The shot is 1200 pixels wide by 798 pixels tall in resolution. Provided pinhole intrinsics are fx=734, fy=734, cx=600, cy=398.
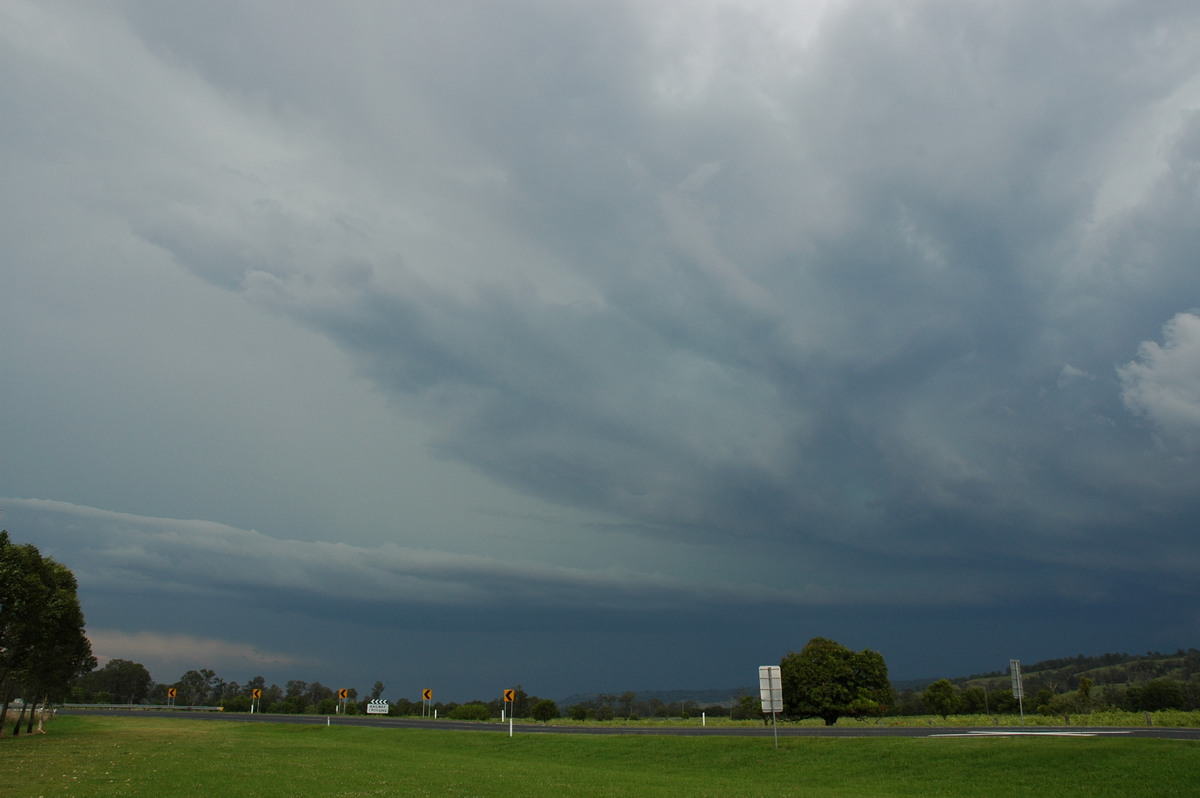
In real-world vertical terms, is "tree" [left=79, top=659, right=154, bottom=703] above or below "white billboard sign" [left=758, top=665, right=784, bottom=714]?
below

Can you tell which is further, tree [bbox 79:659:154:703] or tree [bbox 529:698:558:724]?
tree [bbox 79:659:154:703]

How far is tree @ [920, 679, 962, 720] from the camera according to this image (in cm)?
9688

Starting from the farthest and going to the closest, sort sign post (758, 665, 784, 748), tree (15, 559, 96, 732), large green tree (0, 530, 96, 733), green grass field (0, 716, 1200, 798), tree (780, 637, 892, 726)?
tree (780, 637, 892, 726)
tree (15, 559, 96, 732)
large green tree (0, 530, 96, 733)
sign post (758, 665, 784, 748)
green grass field (0, 716, 1200, 798)

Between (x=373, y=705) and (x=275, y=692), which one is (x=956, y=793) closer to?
(x=373, y=705)

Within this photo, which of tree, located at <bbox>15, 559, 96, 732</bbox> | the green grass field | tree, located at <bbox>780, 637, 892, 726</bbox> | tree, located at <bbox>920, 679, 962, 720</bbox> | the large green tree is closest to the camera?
the green grass field

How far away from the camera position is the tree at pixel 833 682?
207ft

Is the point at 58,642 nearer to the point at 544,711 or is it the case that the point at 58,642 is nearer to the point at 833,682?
the point at 544,711

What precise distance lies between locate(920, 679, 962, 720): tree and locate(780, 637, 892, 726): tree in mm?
38309

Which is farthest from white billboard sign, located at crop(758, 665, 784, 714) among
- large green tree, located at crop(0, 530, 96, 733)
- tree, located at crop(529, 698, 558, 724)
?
tree, located at crop(529, 698, 558, 724)

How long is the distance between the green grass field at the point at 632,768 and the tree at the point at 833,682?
61.2 ft

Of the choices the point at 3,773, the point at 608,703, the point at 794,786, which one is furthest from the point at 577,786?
the point at 608,703

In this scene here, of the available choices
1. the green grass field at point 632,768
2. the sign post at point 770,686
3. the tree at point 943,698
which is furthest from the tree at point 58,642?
the tree at point 943,698

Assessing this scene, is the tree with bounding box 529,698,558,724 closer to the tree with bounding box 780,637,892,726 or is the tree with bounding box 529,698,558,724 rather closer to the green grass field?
the tree with bounding box 780,637,892,726

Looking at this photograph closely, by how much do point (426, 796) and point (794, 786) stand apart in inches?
665
